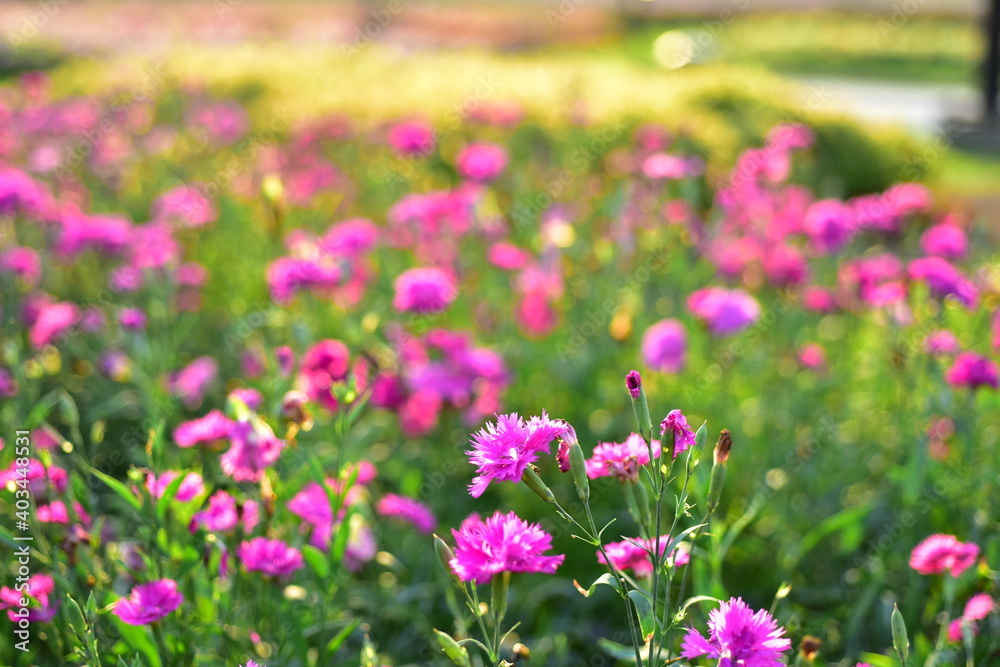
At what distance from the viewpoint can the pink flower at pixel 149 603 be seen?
1.41 m

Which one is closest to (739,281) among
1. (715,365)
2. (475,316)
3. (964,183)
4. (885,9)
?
(715,365)

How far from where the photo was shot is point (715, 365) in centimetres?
296

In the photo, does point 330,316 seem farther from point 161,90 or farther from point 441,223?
point 161,90

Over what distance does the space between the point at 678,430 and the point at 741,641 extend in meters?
0.27

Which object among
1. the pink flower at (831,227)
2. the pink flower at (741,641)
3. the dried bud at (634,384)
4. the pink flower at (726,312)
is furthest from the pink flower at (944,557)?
the pink flower at (831,227)

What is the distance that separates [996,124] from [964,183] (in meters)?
2.12

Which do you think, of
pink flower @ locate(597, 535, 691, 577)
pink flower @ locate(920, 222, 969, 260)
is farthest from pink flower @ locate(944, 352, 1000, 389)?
pink flower @ locate(597, 535, 691, 577)

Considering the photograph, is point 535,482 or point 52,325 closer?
point 535,482

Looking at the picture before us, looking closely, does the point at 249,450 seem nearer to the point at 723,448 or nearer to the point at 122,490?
the point at 122,490

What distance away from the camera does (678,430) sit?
118cm

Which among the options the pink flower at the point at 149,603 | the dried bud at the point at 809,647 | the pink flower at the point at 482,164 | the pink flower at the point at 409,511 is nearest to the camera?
the dried bud at the point at 809,647

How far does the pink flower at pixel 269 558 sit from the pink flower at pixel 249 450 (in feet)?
0.42

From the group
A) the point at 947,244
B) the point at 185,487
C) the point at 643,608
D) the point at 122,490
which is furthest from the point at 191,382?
the point at 947,244

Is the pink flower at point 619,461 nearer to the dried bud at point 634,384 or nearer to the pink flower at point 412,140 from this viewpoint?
the dried bud at point 634,384
